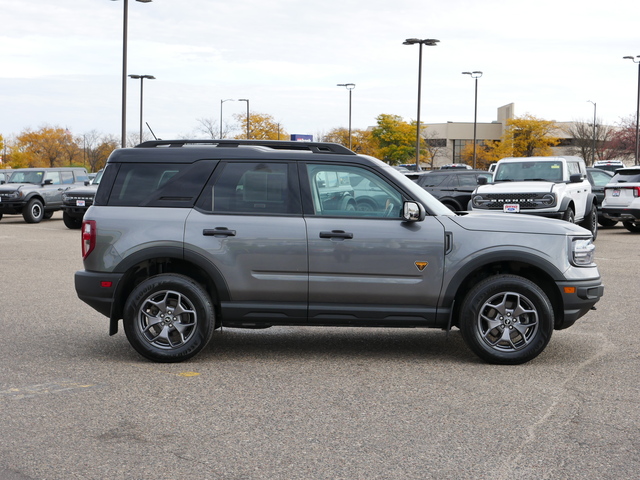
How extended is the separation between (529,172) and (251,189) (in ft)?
42.6

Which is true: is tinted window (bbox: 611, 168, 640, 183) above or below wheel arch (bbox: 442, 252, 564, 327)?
above

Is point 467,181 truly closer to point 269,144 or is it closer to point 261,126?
point 269,144

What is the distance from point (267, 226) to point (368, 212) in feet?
2.75

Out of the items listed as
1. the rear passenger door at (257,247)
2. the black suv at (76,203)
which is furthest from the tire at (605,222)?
the rear passenger door at (257,247)

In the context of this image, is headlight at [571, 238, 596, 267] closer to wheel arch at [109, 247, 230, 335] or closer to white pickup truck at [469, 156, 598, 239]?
wheel arch at [109, 247, 230, 335]

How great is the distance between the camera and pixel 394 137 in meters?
91.1

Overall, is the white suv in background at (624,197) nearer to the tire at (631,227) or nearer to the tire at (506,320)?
the tire at (631,227)

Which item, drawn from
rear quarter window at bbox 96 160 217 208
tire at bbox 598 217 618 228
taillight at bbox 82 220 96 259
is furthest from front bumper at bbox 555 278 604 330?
tire at bbox 598 217 618 228

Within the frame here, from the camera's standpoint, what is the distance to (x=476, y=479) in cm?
416

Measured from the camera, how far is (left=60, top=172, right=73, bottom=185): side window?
28.1 metres

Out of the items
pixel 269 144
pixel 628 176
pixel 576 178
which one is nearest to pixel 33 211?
pixel 576 178

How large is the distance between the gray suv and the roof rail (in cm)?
13

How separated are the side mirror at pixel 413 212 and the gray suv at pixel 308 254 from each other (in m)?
0.02

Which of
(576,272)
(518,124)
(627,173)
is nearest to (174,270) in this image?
(576,272)
